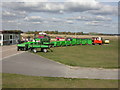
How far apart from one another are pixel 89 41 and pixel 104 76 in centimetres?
3319

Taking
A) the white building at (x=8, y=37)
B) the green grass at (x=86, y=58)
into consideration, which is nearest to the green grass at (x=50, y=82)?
the green grass at (x=86, y=58)

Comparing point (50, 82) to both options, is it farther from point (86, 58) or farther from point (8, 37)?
point (8, 37)

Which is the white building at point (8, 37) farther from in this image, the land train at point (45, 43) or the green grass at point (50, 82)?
the green grass at point (50, 82)

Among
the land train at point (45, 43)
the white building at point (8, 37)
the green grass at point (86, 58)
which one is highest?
the white building at point (8, 37)

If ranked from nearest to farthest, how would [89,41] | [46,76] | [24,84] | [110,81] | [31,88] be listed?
[31,88] → [24,84] → [110,81] → [46,76] → [89,41]

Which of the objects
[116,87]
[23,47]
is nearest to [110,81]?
[116,87]

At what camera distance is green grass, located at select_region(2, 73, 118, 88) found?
8.92m

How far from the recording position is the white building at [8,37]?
110ft

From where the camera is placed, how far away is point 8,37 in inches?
1442

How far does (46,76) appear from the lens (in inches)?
428

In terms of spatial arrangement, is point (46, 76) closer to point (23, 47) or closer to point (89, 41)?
point (23, 47)

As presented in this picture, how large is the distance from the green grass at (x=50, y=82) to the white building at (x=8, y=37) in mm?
24465

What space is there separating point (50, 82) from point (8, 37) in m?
29.5

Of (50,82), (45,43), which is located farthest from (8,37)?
(50,82)
